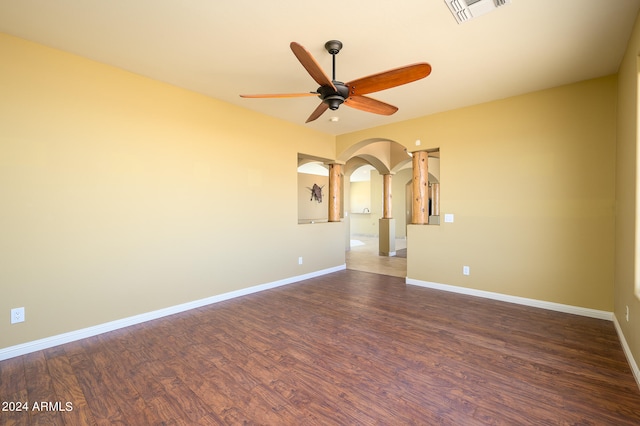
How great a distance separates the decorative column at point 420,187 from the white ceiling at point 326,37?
143cm

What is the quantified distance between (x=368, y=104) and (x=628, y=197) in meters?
2.40

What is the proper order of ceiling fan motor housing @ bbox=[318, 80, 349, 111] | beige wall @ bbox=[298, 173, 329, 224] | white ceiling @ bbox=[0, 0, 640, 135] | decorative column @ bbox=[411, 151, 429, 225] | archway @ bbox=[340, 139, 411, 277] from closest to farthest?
white ceiling @ bbox=[0, 0, 640, 135]
ceiling fan motor housing @ bbox=[318, 80, 349, 111]
decorative column @ bbox=[411, 151, 429, 225]
archway @ bbox=[340, 139, 411, 277]
beige wall @ bbox=[298, 173, 329, 224]

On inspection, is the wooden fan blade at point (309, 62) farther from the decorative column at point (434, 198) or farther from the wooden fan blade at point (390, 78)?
the decorative column at point (434, 198)

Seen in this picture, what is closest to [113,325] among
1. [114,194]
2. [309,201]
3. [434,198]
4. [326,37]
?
[114,194]

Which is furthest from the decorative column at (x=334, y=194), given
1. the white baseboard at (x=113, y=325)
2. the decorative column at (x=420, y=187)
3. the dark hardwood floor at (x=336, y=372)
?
the dark hardwood floor at (x=336, y=372)

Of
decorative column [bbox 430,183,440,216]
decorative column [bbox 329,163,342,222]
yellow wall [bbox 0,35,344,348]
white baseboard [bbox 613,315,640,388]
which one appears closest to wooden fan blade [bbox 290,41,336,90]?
yellow wall [bbox 0,35,344,348]

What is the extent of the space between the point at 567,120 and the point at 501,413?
3.52 m

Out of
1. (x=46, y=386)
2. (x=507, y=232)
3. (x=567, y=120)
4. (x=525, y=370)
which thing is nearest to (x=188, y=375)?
(x=46, y=386)

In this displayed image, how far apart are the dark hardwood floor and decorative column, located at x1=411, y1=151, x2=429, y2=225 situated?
1738 mm

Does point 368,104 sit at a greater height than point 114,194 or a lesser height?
greater

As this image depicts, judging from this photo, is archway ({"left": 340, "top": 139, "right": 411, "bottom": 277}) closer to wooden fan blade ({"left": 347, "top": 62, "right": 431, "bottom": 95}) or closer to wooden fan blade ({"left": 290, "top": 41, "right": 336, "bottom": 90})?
wooden fan blade ({"left": 347, "top": 62, "right": 431, "bottom": 95})

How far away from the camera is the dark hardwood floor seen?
5.71 feet

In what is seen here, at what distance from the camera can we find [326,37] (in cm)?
244

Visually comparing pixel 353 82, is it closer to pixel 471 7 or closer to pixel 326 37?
pixel 326 37
